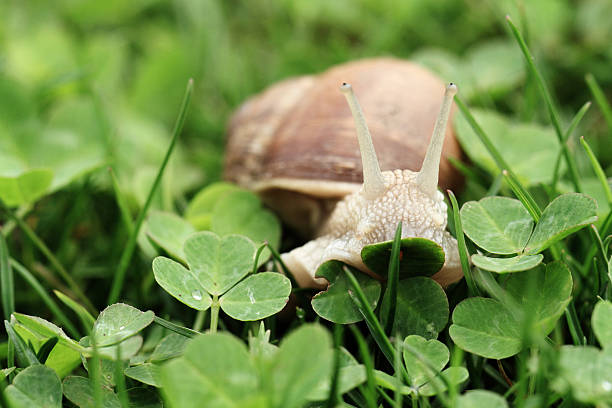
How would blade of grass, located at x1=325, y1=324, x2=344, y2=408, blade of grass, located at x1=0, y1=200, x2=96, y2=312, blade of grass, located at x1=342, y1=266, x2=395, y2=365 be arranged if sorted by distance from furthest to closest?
blade of grass, located at x1=0, y1=200, x2=96, y2=312
blade of grass, located at x1=342, y1=266, x2=395, y2=365
blade of grass, located at x1=325, y1=324, x2=344, y2=408

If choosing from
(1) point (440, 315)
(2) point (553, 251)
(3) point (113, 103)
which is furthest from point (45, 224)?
(2) point (553, 251)

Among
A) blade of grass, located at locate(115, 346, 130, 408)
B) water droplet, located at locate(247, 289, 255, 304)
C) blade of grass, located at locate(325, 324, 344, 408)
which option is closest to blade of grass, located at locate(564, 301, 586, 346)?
blade of grass, located at locate(325, 324, 344, 408)

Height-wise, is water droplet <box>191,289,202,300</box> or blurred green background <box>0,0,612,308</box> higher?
blurred green background <box>0,0,612,308</box>

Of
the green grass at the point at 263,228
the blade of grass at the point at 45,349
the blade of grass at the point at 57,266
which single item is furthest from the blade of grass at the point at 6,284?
the blade of grass at the point at 45,349

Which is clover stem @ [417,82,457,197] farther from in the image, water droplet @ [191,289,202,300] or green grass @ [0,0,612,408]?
water droplet @ [191,289,202,300]

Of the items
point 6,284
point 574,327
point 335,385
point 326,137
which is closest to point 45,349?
point 6,284

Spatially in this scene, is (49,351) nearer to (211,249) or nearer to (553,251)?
(211,249)

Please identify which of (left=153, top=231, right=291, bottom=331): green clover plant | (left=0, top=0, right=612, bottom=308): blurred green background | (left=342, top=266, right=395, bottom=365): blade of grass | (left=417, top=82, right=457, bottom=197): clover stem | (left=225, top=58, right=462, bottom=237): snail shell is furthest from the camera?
(left=0, top=0, right=612, bottom=308): blurred green background

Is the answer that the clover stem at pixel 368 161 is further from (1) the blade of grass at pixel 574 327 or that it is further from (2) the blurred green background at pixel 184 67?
(2) the blurred green background at pixel 184 67
